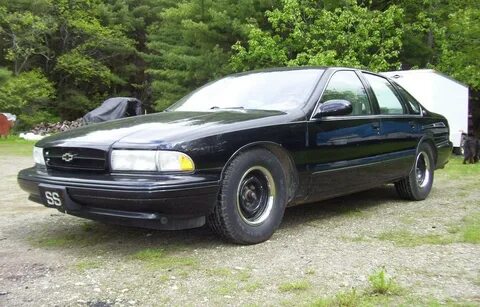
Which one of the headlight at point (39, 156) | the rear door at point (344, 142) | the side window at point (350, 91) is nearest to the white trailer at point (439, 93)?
the side window at point (350, 91)

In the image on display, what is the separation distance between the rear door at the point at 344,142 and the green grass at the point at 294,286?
1.44m

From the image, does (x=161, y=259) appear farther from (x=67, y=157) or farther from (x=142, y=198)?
(x=67, y=157)

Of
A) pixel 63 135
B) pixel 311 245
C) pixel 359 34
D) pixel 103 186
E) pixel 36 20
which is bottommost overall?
pixel 311 245

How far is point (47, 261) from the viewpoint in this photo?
3621mm

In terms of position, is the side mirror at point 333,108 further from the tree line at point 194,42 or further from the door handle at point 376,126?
the tree line at point 194,42

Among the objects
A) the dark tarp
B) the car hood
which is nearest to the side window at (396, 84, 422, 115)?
the car hood

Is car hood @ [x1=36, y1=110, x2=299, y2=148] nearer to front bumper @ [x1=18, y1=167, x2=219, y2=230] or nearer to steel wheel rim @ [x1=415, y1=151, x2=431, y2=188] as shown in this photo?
front bumper @ [x1=18, y1=167, x2=219, y2=230]

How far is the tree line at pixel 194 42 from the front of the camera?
19.6 m

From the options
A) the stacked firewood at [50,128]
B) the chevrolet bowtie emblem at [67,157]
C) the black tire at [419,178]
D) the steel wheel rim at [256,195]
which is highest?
the chevrolet bowtie emblem at [67,157]

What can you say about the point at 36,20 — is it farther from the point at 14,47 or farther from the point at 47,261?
the point at 47,261

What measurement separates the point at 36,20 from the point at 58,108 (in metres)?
5.76

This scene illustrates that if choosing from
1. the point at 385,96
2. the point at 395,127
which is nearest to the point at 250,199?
the point at 395,127

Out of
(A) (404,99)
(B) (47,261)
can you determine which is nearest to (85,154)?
(B) (47,261)

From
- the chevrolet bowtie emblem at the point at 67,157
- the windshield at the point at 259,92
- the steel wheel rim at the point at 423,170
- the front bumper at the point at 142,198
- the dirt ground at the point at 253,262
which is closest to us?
the dirt ground at the point at 253,262
